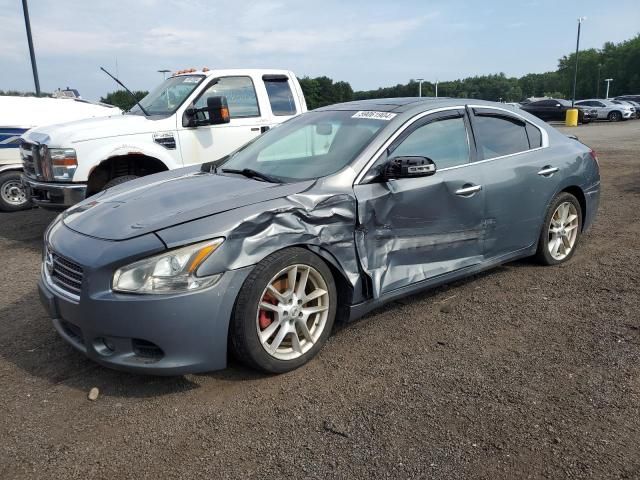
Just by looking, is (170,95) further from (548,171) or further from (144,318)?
(144,318)

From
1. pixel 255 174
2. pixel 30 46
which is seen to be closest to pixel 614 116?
pixel 30 46

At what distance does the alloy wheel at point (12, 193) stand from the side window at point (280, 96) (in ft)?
14.8

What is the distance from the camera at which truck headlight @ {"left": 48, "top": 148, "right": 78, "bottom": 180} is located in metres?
6.11

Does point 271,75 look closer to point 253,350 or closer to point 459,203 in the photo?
point 459,203

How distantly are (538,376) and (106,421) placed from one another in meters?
2.42

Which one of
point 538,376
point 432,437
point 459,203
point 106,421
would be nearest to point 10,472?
point 106,421

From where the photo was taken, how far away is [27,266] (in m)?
5.73

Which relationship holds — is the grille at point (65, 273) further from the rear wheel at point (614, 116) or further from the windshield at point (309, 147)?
the rear wheel at point (614, 116)

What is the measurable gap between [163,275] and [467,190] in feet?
7.72

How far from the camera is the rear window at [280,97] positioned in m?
7.62

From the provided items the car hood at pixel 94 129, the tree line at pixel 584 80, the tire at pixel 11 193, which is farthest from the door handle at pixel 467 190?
the tree line at pixel 584 80

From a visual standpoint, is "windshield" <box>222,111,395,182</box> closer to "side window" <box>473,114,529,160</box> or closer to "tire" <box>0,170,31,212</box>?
"side window" <box>473,114,529,160</box>

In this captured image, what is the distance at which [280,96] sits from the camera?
774cm

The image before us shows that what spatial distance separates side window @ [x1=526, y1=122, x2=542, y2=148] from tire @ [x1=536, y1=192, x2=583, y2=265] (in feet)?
1.71
